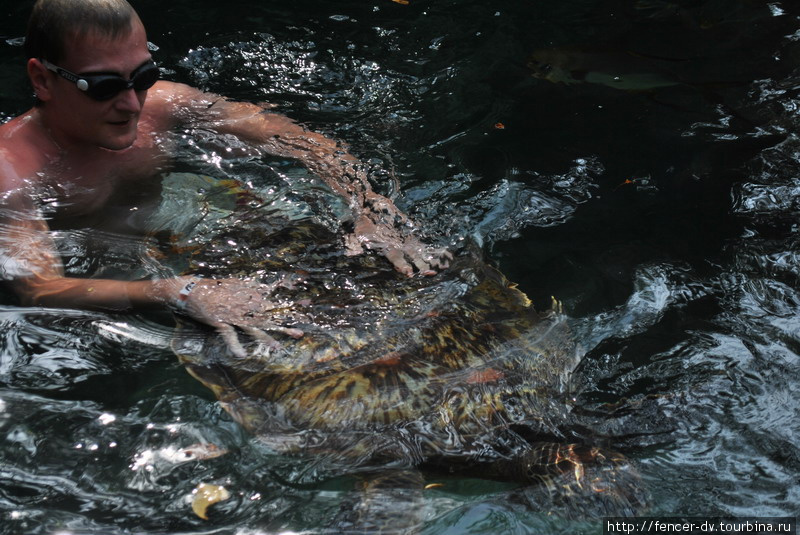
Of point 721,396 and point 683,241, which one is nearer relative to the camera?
point 721,396

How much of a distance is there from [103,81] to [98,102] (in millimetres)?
109

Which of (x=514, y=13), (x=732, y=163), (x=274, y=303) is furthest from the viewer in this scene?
(x=514, y=13)

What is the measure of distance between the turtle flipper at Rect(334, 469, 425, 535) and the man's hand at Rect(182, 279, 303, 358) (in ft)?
2.07

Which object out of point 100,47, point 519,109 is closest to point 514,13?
point 519,109

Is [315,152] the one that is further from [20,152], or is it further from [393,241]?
[20,152]

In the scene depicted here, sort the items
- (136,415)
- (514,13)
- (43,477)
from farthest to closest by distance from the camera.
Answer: (514,13)
(136,415)
(43,477)

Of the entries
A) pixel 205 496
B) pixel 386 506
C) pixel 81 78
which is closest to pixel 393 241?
pixel 386 506

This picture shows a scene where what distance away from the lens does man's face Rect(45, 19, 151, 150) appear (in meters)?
2.75

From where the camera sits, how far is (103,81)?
2.77 meters

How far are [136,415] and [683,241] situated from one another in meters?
2.55

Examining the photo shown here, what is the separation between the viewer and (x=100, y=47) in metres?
2.75

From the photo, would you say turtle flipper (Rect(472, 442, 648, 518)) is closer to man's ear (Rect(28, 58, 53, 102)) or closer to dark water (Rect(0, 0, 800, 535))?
dark water (Rect(0, 0, 800, 535))

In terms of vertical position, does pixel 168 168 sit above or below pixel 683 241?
above

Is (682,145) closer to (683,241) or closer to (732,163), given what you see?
(732,163)
